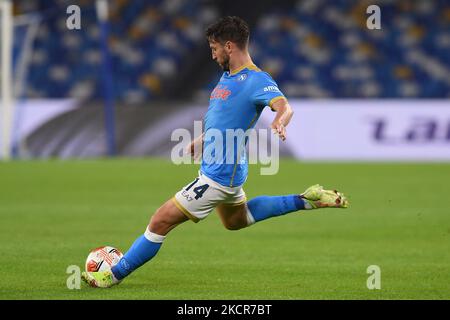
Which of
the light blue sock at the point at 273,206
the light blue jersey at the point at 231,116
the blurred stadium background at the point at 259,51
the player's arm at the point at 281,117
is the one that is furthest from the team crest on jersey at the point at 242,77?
the blurred stadium background at the point at 259,51

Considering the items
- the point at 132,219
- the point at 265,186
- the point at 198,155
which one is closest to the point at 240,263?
the point at 198,155

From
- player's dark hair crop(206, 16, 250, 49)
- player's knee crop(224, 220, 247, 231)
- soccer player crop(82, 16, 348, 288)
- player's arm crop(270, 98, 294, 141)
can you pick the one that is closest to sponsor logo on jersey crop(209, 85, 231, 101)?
soccer player crop(82, 16, 348, 288)

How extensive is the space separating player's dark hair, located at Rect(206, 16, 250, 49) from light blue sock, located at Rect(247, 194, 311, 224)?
53.9 inches

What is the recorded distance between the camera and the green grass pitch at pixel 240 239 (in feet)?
25.0

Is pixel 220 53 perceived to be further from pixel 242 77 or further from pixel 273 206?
pixel 273 206

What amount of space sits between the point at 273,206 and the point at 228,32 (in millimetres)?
1530

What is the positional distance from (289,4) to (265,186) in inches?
568

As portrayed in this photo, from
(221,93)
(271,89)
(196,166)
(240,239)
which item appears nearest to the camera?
(271,89)

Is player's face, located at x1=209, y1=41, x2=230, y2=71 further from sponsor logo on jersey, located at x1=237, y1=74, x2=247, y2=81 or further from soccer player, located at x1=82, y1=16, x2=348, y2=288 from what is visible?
sponsor logo on jersey, located at x1=237, y1=74, x2=247, y2=81

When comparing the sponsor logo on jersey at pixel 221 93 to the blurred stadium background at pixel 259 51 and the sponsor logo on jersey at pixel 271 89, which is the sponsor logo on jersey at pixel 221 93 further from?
the blurred stadium background at pixel 259 51

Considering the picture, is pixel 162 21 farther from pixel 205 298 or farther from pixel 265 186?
pixel 205 298

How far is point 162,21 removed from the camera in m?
29.8

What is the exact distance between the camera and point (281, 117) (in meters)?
6.98

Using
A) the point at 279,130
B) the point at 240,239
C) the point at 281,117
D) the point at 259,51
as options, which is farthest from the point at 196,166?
the point at 279,130
